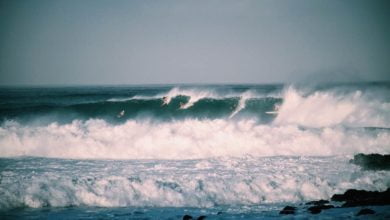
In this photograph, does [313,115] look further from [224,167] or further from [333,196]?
[333,196]

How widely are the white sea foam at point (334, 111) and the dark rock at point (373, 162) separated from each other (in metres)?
6.33

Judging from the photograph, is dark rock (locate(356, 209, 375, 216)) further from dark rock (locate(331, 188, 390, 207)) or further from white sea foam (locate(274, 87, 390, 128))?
white sea foam (locate(274, 87, 390, 128))

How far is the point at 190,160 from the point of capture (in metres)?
11.0

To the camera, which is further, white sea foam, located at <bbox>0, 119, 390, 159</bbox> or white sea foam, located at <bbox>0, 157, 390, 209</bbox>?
white sea foam, located at <bbox>0, 119, 390, 159</bbox>

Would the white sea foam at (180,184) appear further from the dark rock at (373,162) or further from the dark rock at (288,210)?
the dark rock at (288,210)

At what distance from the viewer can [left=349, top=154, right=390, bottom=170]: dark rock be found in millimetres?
9250

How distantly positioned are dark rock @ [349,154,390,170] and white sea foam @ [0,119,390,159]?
1922 millimetres

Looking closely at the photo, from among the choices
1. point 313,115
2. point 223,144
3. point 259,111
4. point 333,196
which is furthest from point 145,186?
point 259,111

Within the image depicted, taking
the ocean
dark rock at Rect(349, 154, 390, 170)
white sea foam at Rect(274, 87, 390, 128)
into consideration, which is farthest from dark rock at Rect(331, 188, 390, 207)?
white sea foam at Rect(274, 87, 390, 128)

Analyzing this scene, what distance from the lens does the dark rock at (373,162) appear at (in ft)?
30.3

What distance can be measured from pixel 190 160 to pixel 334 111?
10.5 metres

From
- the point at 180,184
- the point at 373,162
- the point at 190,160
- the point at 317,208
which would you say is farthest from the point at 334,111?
the point at 180,184

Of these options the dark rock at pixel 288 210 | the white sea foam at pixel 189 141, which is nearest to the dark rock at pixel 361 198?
the dark rock at pixel 288 210

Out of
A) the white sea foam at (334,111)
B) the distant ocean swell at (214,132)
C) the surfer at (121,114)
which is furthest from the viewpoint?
the surfer at (121,114)
